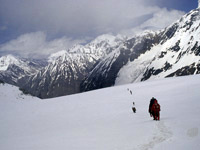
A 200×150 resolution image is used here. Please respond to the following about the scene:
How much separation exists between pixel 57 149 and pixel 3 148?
16.2ft

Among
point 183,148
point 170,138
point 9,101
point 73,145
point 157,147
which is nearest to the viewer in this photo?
point 183,148

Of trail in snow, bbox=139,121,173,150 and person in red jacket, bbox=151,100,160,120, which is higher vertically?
person in red jacket, bbox=151,100,160,120

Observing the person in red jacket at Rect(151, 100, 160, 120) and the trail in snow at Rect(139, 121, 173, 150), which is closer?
the trail in snow at Rect(139, 121, 173, 150)

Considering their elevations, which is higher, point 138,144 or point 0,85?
point 0,85

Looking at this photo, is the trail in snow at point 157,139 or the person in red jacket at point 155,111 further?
the person in red jacket at point 155,111

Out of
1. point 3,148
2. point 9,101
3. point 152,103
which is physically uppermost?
point 9,101

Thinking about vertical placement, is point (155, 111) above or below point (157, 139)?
above

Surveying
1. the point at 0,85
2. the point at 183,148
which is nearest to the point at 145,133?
the point at 183,148

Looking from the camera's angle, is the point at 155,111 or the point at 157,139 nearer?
the point at 157,139

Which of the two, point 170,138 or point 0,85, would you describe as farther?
point 0,85

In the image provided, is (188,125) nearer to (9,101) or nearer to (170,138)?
(170,138)

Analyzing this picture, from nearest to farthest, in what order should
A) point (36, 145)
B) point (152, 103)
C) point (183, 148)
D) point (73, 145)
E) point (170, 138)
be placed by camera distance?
1. point (183, 148)
2. point (170, 138)
3. point (73, 145)
4. point (36, 145)
5. point (152, 103)

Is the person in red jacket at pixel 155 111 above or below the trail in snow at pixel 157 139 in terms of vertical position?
above

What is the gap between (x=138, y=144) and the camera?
34.2ft
